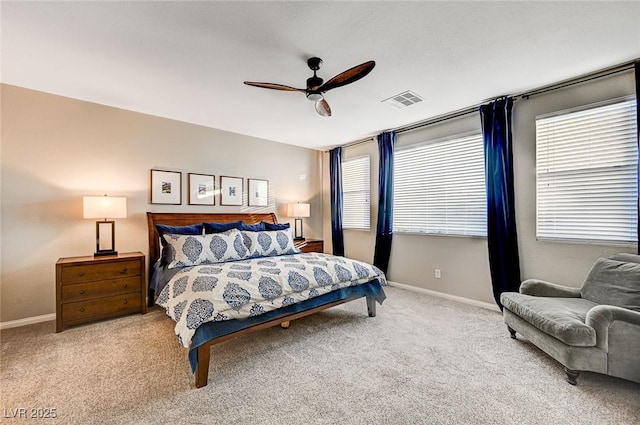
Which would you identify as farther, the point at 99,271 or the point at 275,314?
the point at 99,271

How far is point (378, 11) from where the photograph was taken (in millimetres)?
1851

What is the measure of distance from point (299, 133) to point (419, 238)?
101 inches

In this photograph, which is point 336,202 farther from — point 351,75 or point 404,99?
point 351,75

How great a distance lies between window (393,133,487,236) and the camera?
3.61 metres

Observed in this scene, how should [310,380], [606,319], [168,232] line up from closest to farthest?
[606,319] → [310,380] → [168,232]

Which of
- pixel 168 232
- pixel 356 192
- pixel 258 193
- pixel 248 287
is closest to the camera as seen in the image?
pixel 248 287

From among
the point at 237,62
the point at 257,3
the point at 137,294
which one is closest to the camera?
the point at 257,3

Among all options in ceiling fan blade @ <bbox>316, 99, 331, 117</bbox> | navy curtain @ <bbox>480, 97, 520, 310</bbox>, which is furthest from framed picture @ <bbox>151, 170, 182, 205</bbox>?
navy curtain @ <bbox>480, 97, 520, 310</bbox>

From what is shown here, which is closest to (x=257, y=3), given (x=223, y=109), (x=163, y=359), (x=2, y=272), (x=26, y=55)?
(x=223, y=109)

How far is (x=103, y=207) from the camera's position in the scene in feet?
10.1

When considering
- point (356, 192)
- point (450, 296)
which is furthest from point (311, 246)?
point (450, 296)

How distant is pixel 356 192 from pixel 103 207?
3775 millimetres

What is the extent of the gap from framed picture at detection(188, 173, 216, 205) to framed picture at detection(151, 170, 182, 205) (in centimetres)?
16

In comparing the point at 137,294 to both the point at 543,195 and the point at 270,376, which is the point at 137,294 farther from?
the point at 543,195
